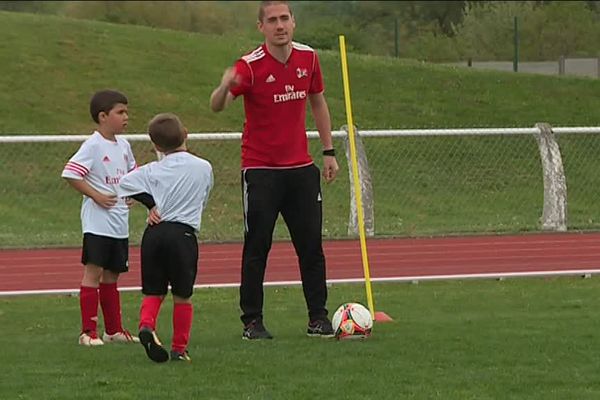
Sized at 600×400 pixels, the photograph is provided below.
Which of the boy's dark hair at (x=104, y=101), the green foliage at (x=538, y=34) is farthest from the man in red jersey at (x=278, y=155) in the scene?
the green foliage at (x=538, y=34)

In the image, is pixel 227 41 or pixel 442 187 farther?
pixel 227 41

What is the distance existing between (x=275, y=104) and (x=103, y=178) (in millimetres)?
1168

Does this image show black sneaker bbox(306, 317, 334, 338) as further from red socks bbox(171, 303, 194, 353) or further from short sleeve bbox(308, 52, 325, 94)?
short sleeve bbox(308, 52, 325, 94)

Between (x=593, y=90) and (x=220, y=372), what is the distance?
26.3 metres

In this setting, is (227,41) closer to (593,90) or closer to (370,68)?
(370,68)

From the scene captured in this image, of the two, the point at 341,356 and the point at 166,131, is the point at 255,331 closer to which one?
the point at 341,356

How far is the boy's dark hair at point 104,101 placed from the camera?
8.38 metres

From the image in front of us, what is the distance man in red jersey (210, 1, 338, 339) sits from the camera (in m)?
8.24

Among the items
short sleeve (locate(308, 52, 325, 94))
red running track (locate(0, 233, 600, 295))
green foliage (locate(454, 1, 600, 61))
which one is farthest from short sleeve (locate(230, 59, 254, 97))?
green foliage (locate(454, 1, 600, 61))

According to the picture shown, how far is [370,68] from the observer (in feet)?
109

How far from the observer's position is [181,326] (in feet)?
24.9

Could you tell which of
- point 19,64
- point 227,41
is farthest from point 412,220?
point 227,41

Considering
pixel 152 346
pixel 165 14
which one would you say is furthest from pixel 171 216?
pixel 165 14

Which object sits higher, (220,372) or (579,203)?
(220,372)
